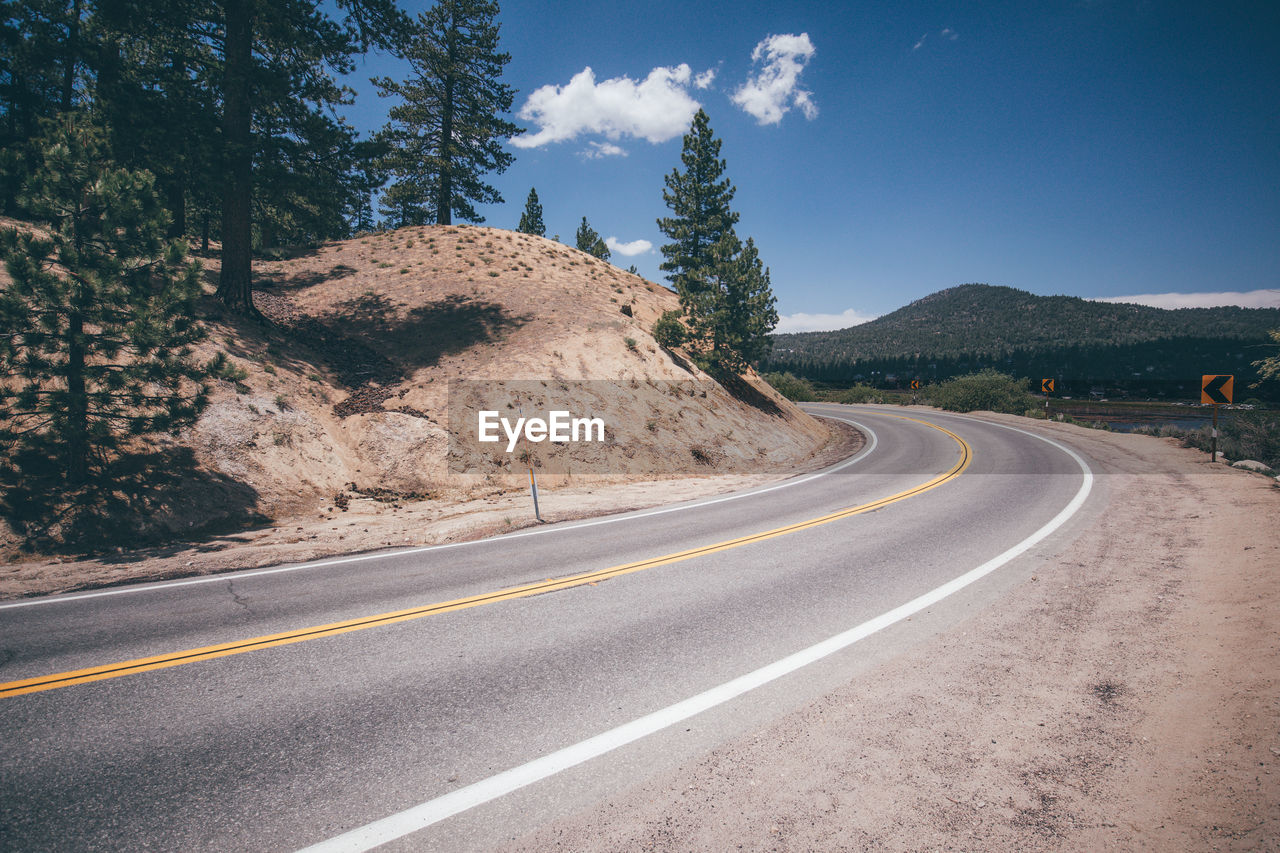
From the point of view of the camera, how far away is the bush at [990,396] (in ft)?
126

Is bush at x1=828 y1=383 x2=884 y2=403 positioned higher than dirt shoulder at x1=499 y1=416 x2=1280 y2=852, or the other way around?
bush at x1=828 y1=383 x2=884 y2=403

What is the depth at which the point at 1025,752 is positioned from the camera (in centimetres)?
346

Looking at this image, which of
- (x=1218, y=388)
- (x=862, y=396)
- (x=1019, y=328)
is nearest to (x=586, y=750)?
(x=1218, y=388)

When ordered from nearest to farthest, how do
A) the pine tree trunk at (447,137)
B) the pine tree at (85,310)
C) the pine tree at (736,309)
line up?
the pine tree at (85,310) < the pine tree at (736,309) < the pine tree trunk at (447,137)

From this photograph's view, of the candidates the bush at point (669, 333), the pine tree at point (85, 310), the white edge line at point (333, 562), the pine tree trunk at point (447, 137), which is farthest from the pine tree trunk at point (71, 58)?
the bush at point (669, 333)

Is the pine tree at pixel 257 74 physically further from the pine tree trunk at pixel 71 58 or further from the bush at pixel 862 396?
the bush at pixel 862 396

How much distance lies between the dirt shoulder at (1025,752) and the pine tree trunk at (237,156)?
20.3 metres

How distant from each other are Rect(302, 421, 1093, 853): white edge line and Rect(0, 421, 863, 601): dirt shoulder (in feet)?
20.9

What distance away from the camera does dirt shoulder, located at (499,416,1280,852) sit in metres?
2.81

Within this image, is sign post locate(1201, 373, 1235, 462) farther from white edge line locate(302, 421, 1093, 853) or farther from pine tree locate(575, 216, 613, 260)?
pine tree locate(575, 216, 613, 260)

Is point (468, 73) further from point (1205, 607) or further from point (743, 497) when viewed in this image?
point (1205, 607)

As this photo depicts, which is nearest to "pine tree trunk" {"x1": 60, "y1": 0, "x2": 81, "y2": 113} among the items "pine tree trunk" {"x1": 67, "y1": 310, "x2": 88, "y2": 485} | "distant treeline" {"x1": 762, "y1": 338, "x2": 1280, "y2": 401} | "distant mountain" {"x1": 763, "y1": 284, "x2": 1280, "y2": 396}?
"pine tree trunk" {"x1": 67, "y1": 310, "x2": 88, "y2": 485}

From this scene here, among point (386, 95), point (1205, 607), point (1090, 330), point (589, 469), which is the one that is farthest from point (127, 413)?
point (1090, 330)

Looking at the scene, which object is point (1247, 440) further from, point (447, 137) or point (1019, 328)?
point (1019, 328)
